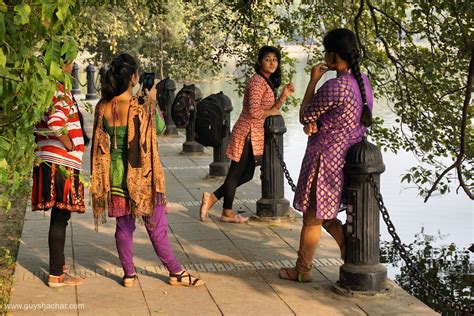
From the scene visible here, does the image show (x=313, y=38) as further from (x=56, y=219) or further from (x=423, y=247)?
(x=56, y=219)

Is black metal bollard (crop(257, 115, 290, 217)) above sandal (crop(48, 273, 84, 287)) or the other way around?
above

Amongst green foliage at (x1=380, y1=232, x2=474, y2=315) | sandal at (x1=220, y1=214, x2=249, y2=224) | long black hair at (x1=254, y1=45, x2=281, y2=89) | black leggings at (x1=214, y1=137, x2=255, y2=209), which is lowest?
→ green foliage at (x1=380, y1=232, x2=474, y2=315)

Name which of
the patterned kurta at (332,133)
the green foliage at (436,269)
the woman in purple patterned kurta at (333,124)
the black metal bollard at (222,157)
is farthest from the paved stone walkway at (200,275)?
the black metal bollard at (222,157)

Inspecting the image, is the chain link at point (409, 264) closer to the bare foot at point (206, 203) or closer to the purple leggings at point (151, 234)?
the purple leggings at point (151, 234)

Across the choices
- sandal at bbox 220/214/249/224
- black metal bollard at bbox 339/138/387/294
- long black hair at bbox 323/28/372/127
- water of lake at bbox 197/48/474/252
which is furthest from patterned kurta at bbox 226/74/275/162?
water of lake at bbox 197/48/474/252

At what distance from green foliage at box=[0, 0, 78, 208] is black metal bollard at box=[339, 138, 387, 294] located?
2444 millimetres

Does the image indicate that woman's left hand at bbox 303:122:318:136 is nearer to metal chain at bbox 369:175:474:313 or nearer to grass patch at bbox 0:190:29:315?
metal chain at bbox 369:175:474:313

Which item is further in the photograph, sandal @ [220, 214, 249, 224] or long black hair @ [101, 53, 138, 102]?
sandal @ [220, 214, 249, 224]

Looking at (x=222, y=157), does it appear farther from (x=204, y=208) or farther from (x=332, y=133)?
(x=332, y=133)

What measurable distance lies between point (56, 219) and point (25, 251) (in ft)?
3.92

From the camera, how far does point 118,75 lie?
239 inches

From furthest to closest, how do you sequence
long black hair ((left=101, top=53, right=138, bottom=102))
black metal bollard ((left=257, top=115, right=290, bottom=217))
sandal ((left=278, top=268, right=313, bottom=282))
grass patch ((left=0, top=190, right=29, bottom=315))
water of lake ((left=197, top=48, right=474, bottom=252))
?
water of lake ((left=197, top=48, right=474, bottom=252))
black metal bollard ((left=257, top=115, right=290, bottom=217))
sandal ((left=278, top=268, right=313, bottom=282))
grass patch ((left=0, top=190, right=29, bottom=315))
long black hair ((left=101, top=53, right=138, bottom=102))

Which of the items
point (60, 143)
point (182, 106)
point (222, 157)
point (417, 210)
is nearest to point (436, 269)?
point (222, 157)

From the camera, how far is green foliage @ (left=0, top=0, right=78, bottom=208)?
3.62m
